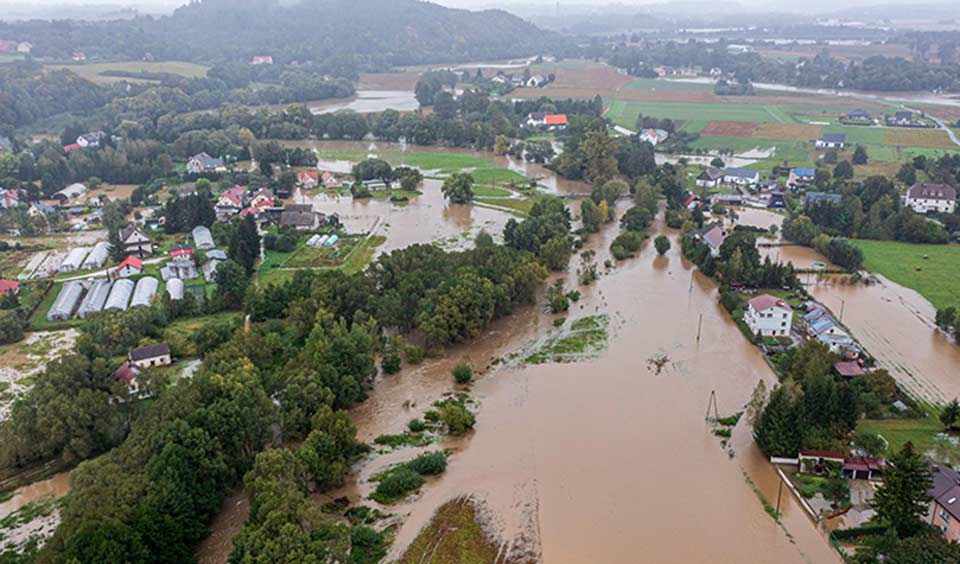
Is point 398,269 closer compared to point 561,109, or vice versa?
point 398,269

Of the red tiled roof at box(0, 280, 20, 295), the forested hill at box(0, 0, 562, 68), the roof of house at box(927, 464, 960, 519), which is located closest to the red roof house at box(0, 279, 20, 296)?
the red tiled roof at box(0, 280, 20, 295)

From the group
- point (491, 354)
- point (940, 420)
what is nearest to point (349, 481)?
point (491, 354)

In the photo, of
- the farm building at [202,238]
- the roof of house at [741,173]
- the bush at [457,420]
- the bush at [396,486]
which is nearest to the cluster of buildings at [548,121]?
the roof of house at [741,173]

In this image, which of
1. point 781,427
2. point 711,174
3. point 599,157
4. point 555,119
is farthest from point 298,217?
point 555,119

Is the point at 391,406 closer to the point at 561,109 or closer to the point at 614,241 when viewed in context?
the point at 614,241

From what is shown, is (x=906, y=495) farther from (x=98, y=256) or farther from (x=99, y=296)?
(x=98, y=256)

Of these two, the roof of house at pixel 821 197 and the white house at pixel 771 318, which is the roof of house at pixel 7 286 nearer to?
the white house at pixel 771 318
